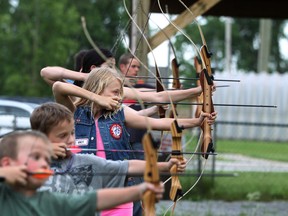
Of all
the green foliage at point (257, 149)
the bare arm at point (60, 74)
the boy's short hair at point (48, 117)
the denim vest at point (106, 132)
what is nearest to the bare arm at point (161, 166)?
the boy's short hair at point (48, 117)

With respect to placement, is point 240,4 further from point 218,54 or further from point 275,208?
point 218,54

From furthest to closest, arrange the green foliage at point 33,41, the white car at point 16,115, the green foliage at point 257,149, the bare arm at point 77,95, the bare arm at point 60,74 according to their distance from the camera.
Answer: the green foliage at point 33,41 < the green foliage at point 257,149 < the white car at point 16,115 < the bare arm at point 60,74 < the bare arm at point 77,95

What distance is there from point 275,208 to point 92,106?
578 cm

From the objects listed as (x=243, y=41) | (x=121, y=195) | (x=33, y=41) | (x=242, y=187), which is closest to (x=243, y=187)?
(x=242, y=187)

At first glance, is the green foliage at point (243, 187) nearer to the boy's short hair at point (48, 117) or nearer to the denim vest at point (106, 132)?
the denim vest at point (106, 132)

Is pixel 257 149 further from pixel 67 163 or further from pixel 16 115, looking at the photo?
pixel 67 163

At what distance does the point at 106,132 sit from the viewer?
4.79m

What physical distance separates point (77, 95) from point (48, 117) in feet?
2.17

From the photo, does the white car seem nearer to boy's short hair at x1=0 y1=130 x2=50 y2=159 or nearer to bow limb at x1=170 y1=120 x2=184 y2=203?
bow limb at x1=170 y1=120 x2=184 y2=203

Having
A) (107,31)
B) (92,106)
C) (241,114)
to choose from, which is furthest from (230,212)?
(107,31)

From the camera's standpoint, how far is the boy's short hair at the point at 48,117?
4004mm

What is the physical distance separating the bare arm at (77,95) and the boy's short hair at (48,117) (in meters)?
0.48

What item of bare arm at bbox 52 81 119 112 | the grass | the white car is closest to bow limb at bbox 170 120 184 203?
bare arm at bbox 52 81 119 112

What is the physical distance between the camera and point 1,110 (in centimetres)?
1097
